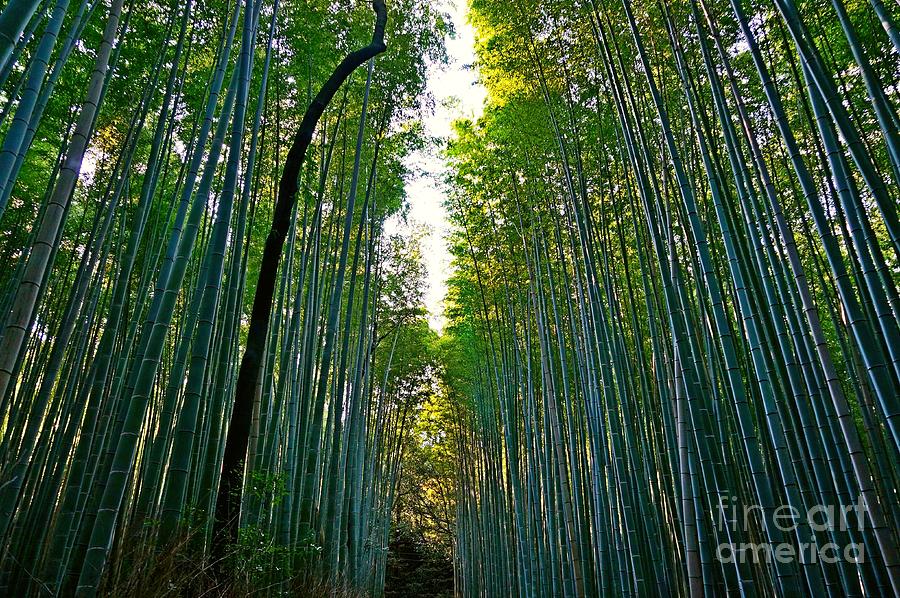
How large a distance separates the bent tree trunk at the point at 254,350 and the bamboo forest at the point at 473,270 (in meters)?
0.02

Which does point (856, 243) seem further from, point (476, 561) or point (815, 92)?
point (476, 561)

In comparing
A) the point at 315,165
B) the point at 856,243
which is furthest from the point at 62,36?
the point at 856,243

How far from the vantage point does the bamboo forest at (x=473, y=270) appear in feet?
6.81

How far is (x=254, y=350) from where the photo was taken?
116 inches

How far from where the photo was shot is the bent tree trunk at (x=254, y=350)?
8.59ft

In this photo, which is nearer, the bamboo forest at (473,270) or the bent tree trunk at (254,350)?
→ the bamboo forest at (473,270)

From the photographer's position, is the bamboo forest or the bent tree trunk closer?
the bamboo forest

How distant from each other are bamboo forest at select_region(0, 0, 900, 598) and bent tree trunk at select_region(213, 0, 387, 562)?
0.06 ft

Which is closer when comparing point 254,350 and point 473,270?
point 254,350

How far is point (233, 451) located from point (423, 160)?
193 inches

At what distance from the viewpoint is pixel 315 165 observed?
16.5 feet

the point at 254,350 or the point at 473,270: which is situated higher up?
the point at 473,270

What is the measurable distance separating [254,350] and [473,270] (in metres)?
4.89

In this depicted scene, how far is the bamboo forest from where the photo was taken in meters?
2.08
